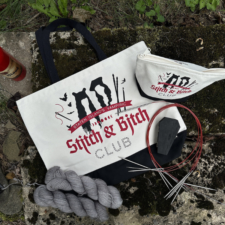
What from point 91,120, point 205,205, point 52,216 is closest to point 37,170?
point 52,216

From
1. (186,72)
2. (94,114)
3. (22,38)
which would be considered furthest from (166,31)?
(22,38)

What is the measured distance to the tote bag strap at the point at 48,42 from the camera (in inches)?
41.6

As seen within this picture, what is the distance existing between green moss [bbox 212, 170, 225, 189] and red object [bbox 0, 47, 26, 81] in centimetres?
143

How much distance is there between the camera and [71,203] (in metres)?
0.93

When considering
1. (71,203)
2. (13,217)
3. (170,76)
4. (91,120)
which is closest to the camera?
(170,76)

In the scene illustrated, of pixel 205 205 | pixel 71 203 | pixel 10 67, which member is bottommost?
pixel 205 205

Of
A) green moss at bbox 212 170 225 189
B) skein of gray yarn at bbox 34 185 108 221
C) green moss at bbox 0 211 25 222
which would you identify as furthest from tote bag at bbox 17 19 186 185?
green moss at bbox 0 211 25 222

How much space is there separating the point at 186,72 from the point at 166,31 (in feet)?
1.53

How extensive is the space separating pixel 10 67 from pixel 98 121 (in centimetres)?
63

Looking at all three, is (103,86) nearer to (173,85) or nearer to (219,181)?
(173,85)

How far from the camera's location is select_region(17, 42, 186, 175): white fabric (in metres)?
1.03

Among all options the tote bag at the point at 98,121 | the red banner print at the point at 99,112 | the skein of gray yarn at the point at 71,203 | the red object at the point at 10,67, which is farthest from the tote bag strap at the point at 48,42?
the skein of gray yarn at the point at 71,203

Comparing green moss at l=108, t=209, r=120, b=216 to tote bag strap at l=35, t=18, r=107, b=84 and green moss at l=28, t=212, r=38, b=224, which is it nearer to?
green moss at l=28, t=212, r=38, b=224

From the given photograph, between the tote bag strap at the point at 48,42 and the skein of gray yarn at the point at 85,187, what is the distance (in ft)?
1.91
